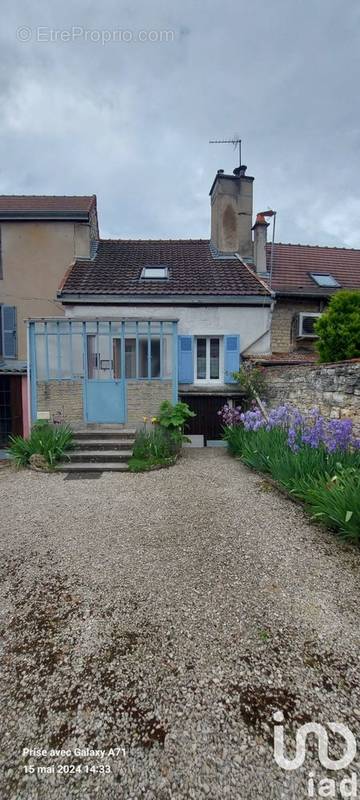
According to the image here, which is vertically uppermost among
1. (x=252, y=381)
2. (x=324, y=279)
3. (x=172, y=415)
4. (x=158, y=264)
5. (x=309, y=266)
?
(x=309, y=266)

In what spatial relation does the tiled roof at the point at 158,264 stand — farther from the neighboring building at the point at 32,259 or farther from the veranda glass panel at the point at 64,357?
the veranda glass panel at the point at 64,357

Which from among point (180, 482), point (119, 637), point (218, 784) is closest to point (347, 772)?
point (218, 784)

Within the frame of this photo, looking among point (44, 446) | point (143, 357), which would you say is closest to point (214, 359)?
point (143, 357)

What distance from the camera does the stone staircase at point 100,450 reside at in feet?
21.0

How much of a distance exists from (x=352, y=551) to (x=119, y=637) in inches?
93.9

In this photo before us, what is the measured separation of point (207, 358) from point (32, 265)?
683cm

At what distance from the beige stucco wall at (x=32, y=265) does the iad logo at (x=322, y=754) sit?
37.2ft

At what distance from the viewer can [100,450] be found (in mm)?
7051

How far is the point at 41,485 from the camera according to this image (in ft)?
18.2

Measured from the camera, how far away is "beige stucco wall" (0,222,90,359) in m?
10.8

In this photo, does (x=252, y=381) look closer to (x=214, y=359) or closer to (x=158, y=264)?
(x=214, y=359)

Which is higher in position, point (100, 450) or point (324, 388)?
point (324, 388)

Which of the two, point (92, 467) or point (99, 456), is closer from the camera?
point (92, 467)

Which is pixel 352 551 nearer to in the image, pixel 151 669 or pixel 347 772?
pixel 347 772
